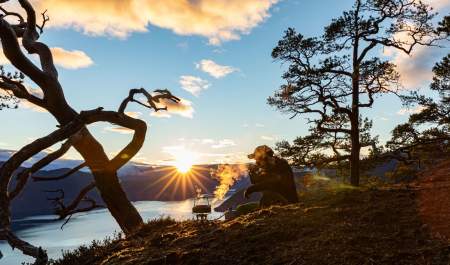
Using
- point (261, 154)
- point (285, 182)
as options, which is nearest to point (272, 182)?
point (285, 182)

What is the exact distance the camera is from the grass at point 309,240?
648 centimetres

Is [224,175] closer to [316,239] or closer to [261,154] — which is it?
[261,154]

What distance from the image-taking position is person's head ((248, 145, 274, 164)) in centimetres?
1678

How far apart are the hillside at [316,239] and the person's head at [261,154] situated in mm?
5135

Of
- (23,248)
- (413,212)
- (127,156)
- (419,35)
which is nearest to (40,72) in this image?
(127,156)

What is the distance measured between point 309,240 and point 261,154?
947cm

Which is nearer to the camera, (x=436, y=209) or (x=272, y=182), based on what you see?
(x=436, y=209)

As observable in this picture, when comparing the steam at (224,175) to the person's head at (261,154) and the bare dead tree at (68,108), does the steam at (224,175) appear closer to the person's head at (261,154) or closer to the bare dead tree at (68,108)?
the person's head at (261,154)

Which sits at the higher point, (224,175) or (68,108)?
(68,108)

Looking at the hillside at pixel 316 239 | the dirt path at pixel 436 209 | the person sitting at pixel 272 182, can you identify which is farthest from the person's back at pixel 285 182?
the dirt path at pixel 436 209

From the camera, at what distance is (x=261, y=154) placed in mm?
17031

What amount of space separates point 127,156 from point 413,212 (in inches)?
387

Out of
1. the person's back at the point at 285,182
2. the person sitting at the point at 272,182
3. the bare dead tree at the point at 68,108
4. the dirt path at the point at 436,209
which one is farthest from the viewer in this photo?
the person's back at the point at 285,182

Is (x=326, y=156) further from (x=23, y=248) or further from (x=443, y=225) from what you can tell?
(x=23, y=248)
